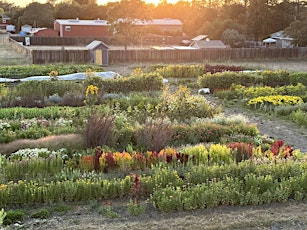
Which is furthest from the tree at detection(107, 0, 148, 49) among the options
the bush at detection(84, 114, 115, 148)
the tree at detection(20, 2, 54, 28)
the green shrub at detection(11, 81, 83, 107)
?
the tree at detection(20, 2, 54, 28)

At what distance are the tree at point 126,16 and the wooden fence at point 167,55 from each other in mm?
6269

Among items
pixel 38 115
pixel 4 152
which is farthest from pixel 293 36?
pixel 4 152

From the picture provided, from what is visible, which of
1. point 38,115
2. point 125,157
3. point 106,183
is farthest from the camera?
point 38,115

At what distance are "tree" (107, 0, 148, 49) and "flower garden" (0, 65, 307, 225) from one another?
26.9 metres

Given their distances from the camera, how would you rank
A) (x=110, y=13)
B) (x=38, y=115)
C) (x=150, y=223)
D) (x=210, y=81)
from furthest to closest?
(x=110, y=13) → (x=210, y=81) → (x=38, y=115) → (x=150, y=223)

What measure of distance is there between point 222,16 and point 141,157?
5487cm

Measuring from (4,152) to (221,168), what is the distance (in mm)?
4283

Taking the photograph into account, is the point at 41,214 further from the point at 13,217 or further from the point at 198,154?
the point at 198,154

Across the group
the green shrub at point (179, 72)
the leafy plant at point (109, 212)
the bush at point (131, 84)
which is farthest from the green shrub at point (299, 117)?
the green shrub at point (179, 72)

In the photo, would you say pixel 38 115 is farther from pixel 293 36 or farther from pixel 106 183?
pixel 293 36

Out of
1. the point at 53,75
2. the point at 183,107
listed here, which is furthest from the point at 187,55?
the point at 183,107

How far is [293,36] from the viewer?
1719 inches

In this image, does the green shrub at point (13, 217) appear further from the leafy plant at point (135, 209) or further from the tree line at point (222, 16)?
the tree line at point (222, 16)

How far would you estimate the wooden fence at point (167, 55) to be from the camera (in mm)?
32344
